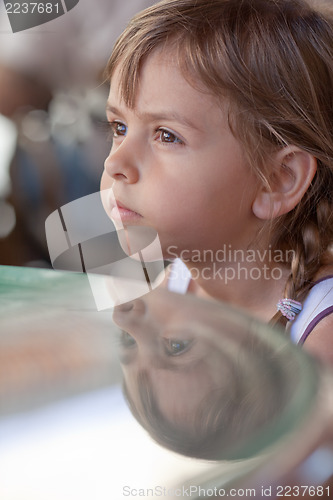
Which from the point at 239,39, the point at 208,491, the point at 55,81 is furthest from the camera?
the point at 55,81

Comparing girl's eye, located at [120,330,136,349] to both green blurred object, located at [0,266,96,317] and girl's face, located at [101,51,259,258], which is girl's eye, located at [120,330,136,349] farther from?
girl's face, located at [101,51,259,258]

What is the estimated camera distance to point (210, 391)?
5.8 inches

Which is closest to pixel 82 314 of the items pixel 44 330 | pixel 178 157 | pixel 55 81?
pixel 44 330

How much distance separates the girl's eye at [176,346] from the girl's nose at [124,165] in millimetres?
181

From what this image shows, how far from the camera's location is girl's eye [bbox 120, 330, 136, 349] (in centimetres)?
18

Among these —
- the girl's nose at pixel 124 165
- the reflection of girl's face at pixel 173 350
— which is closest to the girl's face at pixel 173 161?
the girl's nose at pixel 124 165

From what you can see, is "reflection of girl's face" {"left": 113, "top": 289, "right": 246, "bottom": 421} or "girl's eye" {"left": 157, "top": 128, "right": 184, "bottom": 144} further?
"girl's eye" {"left": 157, "top": 128, "right": 184, "bottom": 144}

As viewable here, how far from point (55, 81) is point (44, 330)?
46cm

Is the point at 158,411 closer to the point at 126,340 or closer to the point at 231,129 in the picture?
the point at 126,340

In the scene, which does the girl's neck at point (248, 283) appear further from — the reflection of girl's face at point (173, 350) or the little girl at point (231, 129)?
the reflection of girl's face at point (173, 350)

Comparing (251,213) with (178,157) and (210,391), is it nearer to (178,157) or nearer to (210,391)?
(178,157)

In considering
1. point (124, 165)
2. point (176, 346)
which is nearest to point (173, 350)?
point (176, 346)

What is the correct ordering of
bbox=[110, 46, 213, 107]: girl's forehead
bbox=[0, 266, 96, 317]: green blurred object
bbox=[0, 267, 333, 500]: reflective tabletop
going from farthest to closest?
bbox=[110, 46, 213, 107]: girl's forehead → bbox=[0, 266, 96, 317]: green blurred object → bbox=[0, 267, 333, 500]: reflective tabletop

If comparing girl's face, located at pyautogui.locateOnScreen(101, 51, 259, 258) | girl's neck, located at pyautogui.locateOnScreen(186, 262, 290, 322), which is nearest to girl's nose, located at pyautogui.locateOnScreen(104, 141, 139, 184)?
girl's face, located at pyautogui.locateOnScreen(101, 51, 259, 258)
